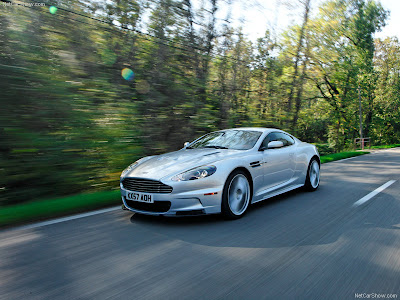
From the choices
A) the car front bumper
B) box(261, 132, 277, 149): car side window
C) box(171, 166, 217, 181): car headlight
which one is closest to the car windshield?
box(261, 132, 277, 149): car side window

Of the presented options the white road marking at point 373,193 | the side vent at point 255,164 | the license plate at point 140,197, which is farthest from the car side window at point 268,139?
the license plate at point 140,197

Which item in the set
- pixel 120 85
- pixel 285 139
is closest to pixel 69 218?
pixel 285 139

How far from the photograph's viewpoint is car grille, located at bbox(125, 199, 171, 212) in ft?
15.6

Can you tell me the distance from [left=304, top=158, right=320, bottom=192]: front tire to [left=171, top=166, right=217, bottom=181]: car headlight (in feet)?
10.5

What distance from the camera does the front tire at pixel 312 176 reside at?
7.45 m

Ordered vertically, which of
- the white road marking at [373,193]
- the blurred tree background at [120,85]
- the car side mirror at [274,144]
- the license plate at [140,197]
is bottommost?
the white road marking at [373,193]

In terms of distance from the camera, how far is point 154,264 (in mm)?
3422

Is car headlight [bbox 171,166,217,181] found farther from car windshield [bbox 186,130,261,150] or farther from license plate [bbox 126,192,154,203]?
car windshield [bbox 186,130,261,150]

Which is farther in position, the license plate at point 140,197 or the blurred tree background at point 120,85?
the blurred tree background at point 120,85

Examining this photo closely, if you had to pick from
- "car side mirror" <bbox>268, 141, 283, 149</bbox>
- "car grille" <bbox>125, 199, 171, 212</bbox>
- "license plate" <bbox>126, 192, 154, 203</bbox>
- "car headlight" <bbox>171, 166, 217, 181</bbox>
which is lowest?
"car grille" <bbox>125, 199, 171, 212</bbox>

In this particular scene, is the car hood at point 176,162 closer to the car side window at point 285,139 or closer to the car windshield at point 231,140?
the car windshield at point 231,140

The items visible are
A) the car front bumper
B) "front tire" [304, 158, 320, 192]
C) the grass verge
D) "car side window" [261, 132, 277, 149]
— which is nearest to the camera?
the car front bumper

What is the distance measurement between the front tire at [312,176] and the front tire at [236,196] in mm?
2430

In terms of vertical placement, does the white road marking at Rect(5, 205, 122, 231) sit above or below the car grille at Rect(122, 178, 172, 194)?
below
